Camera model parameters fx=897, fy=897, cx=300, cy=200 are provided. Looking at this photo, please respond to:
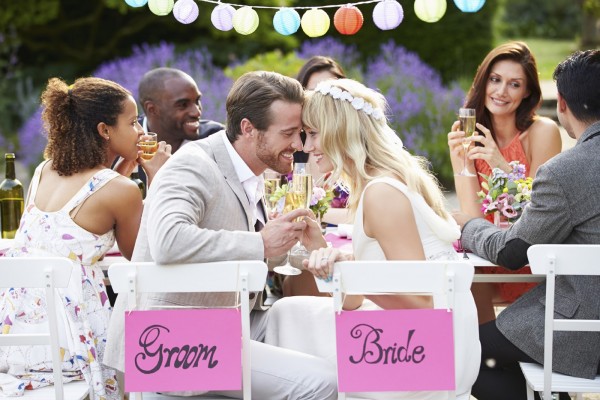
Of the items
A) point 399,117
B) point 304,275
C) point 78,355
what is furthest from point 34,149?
point 78,355

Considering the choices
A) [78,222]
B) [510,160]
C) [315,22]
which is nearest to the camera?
[78,222]

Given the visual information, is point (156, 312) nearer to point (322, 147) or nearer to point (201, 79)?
point (322, 147)

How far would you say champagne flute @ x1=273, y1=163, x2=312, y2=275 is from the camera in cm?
359

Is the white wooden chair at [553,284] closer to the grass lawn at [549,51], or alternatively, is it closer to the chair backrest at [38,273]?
the chair backrest at [38,273]

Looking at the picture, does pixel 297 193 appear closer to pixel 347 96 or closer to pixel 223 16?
pixel 347 96

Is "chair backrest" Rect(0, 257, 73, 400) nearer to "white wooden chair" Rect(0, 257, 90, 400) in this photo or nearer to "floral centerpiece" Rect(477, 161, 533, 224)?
"white wooden chair" Rect(0, 257, 90, 400)

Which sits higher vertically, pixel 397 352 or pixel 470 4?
pixel 470 4

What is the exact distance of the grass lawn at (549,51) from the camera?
2245 cm

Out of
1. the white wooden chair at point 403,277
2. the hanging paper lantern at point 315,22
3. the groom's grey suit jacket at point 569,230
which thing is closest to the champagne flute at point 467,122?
the hanging paper lantern at point 315,22

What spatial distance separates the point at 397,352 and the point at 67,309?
135cm

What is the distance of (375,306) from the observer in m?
3.38

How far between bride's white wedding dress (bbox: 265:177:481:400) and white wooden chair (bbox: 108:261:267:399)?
1.79ft

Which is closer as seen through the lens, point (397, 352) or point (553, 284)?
point (397, 352)

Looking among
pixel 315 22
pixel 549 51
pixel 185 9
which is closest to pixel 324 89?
pixel 315 22
